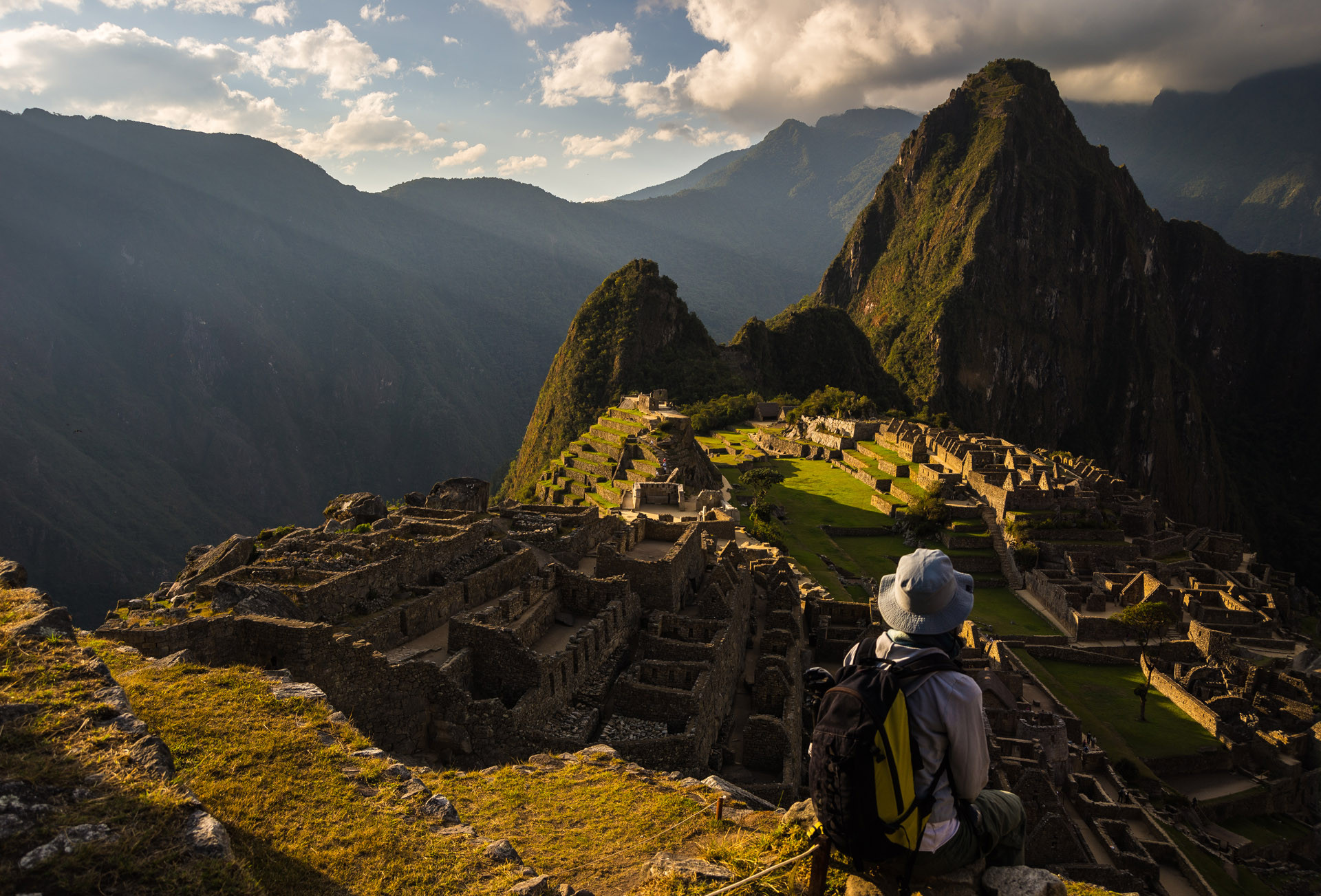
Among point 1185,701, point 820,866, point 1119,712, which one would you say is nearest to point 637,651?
point 820,866

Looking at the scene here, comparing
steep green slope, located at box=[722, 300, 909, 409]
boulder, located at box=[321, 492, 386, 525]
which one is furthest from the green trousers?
steep green slope, located at box=[722, 300, 909, 409]

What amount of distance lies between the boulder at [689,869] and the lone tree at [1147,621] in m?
34.2

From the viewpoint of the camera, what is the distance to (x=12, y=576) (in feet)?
29.2

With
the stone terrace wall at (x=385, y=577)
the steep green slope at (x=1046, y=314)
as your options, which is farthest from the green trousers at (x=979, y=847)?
the steep green slope at (x=1046, y=314)

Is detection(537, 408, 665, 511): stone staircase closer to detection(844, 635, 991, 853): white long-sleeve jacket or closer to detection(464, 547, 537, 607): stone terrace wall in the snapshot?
detection(464, 547, 537, 607): stone terrace wall

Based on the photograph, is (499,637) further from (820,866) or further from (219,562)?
(820,866)

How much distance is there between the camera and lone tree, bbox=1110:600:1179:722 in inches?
1345

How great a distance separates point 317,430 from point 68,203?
68.1 metres

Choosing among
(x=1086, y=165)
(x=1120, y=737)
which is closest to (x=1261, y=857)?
(x=1120, y=737)

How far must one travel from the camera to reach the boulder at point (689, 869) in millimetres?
5855

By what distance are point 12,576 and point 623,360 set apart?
3986 inches

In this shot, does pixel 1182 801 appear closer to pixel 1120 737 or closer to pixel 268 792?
pixel 1120 737

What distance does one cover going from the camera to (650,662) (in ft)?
50.4

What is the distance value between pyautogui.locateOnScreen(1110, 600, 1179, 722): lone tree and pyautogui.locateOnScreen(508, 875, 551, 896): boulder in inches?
1392
